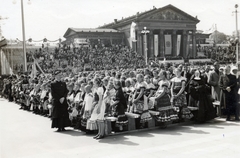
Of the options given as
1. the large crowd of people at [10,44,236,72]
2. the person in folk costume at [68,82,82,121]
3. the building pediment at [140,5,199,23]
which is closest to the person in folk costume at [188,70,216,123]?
the person in folk costume at [68,82,82,121]

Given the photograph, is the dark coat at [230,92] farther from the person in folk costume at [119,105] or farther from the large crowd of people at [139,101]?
the person in folk costume at [119,105]

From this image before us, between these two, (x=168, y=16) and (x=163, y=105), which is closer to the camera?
(x=163, y=105)

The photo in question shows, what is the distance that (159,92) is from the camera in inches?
331

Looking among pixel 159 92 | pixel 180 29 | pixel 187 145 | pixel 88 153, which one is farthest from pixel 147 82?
pixel 180 29

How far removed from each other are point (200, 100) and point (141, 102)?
216cm

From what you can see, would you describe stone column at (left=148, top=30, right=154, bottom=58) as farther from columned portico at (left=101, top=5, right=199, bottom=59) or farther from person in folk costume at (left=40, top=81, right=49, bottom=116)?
person in folk costume at (left=40, top=81, right=49, bottom=116)

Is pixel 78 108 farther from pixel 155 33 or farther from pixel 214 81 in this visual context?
pixel 155 33

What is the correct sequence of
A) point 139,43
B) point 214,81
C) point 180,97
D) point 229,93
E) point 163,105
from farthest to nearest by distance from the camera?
1. point 139,43
2. point 214,81
3. point 229,93
4. point 180,97
5. point 163,105

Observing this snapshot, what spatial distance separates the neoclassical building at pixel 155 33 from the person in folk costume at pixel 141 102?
4322cm

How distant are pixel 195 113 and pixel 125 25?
49.9 meters

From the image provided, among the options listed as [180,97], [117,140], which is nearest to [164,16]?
[180,97]

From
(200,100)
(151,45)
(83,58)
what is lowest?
(200,100)

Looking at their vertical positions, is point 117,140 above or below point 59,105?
below

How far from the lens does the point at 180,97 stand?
347 inches
